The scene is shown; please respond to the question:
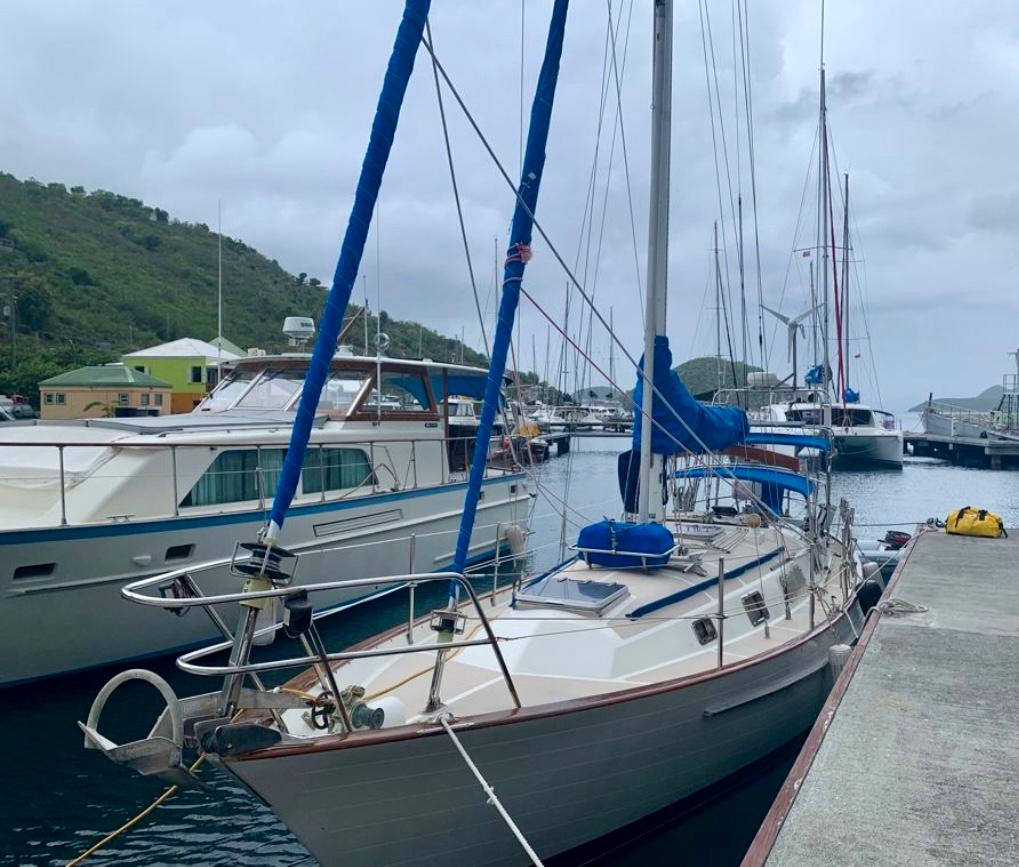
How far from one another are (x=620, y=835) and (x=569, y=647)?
1329mm

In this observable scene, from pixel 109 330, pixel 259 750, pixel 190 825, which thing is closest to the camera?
pixel 259 750

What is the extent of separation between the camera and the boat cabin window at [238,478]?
10.2 meters

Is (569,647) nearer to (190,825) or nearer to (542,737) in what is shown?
(542,737)

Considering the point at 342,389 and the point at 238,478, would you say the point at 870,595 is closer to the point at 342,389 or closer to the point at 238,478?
the point at 342,389

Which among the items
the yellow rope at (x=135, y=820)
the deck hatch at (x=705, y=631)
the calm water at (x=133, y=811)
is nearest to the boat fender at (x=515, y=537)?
the calm water at (x=133, y=811)

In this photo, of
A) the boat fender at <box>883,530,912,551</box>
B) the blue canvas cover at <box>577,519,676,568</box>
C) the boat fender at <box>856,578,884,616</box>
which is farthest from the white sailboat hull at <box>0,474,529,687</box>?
the boat fender at <box>883,530,912,551</box>

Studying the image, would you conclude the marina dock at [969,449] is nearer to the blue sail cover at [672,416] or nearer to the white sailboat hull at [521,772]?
the blue sail cover at [672,416]

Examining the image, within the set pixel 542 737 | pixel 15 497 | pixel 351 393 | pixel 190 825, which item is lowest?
pixel 190 825

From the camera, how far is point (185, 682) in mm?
9164

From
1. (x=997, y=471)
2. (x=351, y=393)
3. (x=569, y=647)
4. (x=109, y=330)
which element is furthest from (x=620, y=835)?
(x=109, y=330)

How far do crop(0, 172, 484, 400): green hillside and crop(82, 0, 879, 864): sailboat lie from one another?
30.1 meters

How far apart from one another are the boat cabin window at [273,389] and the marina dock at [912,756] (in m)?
9.03

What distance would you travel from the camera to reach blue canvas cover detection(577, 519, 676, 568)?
23.1 ft

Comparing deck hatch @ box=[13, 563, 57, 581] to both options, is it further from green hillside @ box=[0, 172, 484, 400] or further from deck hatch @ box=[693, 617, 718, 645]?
green hillside @ box=[0, 172, 484, 400]
